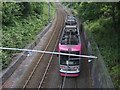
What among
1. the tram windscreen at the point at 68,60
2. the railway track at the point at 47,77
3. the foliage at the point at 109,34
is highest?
the foliage at the point at 109,34

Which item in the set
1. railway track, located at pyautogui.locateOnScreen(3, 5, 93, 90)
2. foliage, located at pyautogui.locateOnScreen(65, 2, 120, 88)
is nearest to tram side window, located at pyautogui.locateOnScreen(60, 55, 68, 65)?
railway track, located at pyautogui.locateOnScreen(3, 5, 93, 90)

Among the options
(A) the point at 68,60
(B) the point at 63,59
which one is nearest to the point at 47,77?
(B) the point at 63,59

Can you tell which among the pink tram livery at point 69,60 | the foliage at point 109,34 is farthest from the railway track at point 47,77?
the foliage at point 109,34

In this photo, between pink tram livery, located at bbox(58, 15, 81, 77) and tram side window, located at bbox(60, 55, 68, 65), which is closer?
pink tram livery, located at bbox(58, 15, 81, 77)

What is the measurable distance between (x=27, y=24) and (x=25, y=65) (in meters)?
14.6

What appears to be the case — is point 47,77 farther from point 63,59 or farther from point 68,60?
point 68,60

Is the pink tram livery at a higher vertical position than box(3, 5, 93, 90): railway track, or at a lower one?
higher

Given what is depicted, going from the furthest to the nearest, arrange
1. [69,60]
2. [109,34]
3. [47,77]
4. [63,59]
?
[109,34], [47,77], [63,59], [69,60]

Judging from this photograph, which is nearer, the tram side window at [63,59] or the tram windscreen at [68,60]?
the tram windscreen at [68,60]

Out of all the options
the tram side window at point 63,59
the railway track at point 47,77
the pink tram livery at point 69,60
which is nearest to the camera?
the railway track at point 47,77

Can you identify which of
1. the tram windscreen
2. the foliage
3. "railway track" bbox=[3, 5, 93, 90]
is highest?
the foliage

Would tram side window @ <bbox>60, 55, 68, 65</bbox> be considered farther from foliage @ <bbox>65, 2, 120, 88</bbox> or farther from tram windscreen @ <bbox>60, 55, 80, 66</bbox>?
foliage @ <bbox>65, 2, 120, 88</bbox>

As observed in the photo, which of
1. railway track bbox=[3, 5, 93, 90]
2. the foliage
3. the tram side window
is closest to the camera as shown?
the foliage

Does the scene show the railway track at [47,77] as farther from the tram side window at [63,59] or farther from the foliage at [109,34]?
the foliage at [109,34]
